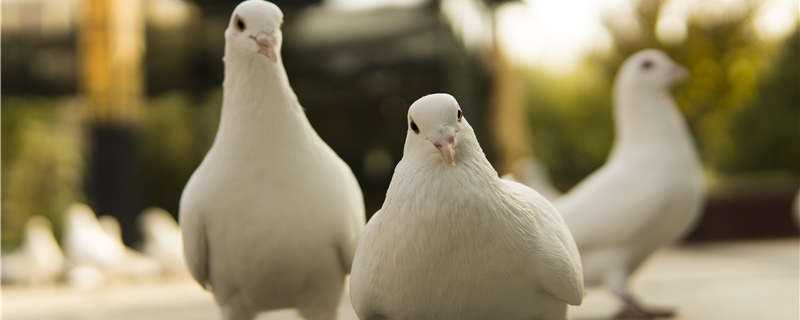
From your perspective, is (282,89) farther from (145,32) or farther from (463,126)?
(145,32)

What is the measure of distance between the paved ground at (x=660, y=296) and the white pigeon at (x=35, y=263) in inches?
9.0

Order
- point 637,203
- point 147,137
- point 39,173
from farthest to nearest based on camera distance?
1. point 147,137
2. point 39,173
3. point 637,203

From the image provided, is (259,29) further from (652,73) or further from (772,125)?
(772,125)

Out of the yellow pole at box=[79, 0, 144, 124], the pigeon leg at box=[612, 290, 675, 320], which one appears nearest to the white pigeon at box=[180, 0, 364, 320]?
the pigeon leg at box=[612, 290, 675, 320]

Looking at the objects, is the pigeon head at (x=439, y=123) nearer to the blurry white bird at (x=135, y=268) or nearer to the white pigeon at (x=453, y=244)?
the white pigeon at (x=453, y=244)

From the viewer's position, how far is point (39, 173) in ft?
35.9

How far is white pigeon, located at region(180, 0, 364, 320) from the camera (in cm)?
238

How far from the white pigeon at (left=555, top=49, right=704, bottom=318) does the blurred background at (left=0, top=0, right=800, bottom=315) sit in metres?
5.32

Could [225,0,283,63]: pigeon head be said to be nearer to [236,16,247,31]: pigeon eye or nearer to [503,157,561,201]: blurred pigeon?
[236,16,247,31]: pigeon eye

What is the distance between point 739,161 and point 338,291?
961cm

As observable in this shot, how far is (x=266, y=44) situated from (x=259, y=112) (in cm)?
19

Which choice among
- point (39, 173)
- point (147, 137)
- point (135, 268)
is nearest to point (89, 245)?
point (135, 268)

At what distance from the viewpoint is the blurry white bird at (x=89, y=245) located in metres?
6.95

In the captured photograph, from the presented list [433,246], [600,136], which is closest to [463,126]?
[433,246]
